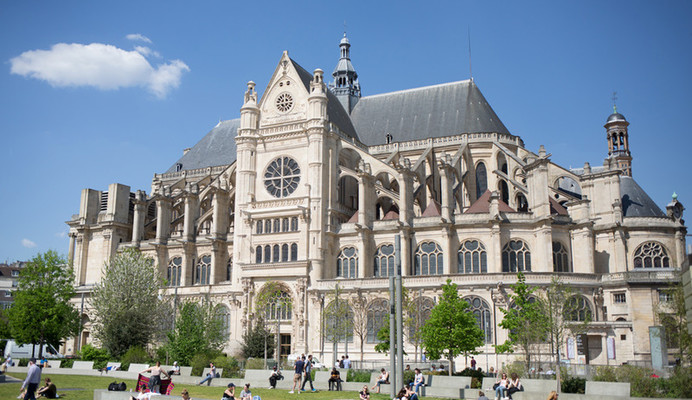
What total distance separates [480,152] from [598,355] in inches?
826

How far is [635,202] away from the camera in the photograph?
1940 inches

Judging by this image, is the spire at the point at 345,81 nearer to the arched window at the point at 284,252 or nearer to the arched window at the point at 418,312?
the arched window at the point at 284,252

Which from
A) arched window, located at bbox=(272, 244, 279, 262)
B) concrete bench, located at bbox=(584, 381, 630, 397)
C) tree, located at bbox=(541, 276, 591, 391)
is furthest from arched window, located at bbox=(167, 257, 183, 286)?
concrete bench, located at bbox=(584, 381, 630, 397)

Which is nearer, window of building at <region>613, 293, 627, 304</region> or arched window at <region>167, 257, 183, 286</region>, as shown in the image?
window of building at <region>613, 293, 627, 304</region>

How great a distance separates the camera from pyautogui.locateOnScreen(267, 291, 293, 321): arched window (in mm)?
50469

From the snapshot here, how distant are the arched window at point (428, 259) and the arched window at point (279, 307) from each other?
1009cm

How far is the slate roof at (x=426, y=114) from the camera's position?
58500 mm

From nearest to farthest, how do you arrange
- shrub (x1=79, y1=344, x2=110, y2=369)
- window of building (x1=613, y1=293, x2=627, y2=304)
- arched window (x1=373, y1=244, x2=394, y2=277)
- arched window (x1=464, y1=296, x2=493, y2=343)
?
shrub (x1=79, y1=344, x2=110, y2=369)
arched window (x1=464, y1=296, x2=493, y2=343)
window of building (x1=613, y1=293, x2=627, y2=304)
arched window (x1=373, y1=244, x2=394, y2=277)

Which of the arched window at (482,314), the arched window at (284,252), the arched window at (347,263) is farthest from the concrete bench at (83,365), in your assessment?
the arched window at (482,314)

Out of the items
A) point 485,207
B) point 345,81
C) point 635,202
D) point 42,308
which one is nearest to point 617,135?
point 635,202

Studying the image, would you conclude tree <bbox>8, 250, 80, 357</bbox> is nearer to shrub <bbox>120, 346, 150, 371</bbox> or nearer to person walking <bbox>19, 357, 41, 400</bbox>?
shrub <bbox>120, 346, 150, 371</bbox>

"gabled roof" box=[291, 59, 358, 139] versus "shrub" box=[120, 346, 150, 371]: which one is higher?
"gabled roof" box=[291, 59, 358, 139]

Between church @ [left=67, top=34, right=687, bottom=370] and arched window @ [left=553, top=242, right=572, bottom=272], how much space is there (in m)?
0.13

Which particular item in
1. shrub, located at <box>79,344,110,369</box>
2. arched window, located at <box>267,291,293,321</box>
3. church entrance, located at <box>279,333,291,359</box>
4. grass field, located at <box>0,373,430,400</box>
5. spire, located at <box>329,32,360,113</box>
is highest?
spire, located at <box>329,32,360,113</box>
